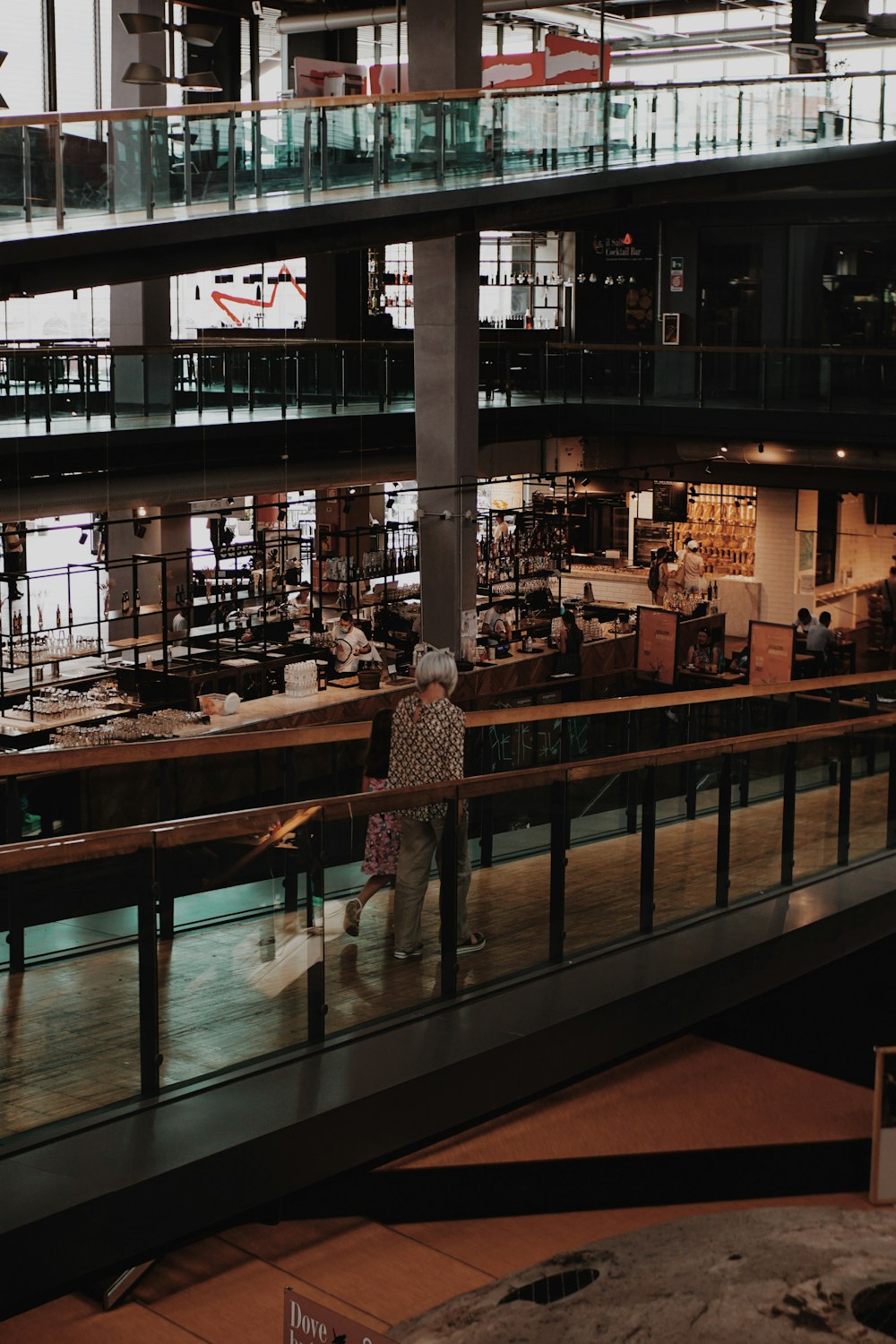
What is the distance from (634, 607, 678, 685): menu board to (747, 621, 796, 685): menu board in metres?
1.17

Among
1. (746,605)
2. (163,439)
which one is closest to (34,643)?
(163,439)

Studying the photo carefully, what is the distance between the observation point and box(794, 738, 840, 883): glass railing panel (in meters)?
7.78

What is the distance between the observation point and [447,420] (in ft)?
55.8

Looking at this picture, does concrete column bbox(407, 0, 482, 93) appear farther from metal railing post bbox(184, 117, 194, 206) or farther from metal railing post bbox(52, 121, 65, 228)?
metal railing post bbox(52, 121, 65, 228)

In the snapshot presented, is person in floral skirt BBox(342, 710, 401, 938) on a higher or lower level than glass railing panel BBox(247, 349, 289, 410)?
lower

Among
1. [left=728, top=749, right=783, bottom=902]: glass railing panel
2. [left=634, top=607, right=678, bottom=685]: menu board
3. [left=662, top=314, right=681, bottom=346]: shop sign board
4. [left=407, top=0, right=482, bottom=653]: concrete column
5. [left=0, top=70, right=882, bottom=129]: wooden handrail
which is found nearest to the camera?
[left=728, top=749, right=783, bottom=902]: glass railing panel

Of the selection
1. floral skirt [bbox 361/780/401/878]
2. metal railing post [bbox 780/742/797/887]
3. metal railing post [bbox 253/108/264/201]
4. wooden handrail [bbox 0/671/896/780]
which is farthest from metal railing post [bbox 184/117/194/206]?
floral skirt [bbox 361/780/401/878]

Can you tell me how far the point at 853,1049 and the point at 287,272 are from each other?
77.7 feet

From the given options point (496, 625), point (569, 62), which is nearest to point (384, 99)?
point (496, 625)

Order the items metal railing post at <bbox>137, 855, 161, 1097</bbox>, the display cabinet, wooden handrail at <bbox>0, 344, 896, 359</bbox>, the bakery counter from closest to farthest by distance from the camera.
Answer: metal railing post at <bbox>137, 855, 161, 1097</bbox> → wooden handrail at <bbox>0, 344, 896, 359</bbox> → the bakery counter → the display cabinet

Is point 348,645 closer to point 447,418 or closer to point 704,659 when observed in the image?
point 447,418

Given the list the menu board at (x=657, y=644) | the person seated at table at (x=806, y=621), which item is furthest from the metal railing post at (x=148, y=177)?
the person seated at table at (x=806, y=621)

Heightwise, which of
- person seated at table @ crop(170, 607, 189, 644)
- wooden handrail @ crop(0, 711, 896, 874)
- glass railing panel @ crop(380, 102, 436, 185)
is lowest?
person seated at table @ crop(170, 607, 189, 644)

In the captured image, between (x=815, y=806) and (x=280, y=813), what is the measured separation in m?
3.80
